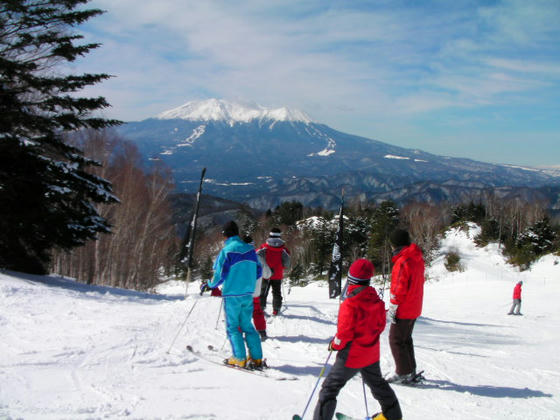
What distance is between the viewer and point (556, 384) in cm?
580

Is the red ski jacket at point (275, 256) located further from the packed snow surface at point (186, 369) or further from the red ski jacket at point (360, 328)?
the red ski jacket at point (360, 328)

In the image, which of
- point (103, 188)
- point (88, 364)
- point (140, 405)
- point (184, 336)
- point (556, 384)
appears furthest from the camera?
point (103, 188)

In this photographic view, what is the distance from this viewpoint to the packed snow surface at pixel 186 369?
150 inches

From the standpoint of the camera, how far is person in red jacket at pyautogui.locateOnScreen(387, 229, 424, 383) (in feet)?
15.9

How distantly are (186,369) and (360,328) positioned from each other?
96.8 inches

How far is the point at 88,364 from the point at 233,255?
209cm

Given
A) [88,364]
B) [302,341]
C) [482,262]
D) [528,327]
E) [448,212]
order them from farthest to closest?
[448,212] → [482,262] → [528,327] → [302,341] → [88,364]


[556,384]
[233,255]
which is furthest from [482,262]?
[233,255]

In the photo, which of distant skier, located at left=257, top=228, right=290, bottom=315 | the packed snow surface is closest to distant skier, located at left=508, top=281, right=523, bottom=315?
the packed snow surface

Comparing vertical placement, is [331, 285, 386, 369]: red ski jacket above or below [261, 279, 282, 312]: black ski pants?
above

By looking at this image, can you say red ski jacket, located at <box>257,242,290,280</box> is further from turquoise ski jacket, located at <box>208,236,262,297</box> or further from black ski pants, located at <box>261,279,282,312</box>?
turquoise ski jacket, located at <box>208,236,262,297</box>

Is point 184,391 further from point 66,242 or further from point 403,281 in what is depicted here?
point 66,242

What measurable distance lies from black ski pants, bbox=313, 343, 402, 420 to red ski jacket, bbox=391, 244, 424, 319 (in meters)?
1.42

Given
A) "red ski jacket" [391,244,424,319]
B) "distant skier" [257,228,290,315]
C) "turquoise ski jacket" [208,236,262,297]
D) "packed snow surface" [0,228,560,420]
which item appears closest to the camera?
"packed snow surface" [0,228,560,420]
